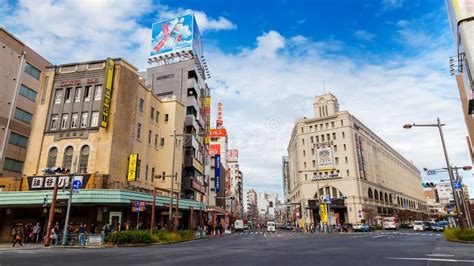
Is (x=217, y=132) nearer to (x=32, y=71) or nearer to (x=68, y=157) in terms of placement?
(x=32, y=71)

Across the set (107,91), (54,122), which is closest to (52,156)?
(54,122)

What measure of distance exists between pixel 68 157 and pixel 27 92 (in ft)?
45.2

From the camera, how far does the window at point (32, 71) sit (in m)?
39.4

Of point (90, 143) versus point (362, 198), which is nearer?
point (90, 143)

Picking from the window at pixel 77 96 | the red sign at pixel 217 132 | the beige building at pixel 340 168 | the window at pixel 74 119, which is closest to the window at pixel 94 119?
the window at pixel 74 119

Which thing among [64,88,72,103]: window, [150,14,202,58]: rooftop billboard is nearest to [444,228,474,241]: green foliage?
[64,88,72,103]: window

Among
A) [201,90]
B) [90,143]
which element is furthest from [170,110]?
[201,90]

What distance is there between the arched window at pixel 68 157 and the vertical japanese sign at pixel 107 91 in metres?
4.83

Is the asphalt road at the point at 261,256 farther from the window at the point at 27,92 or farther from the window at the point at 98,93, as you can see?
the window at the point at 27,92

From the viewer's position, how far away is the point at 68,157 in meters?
32.5

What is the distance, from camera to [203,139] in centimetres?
6116

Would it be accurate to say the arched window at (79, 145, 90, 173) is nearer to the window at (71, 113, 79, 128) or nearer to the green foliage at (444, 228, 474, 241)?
the window at (71, 113, 79, 128)

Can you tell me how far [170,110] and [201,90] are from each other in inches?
699

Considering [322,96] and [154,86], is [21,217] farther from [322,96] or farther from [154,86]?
[322,96]
